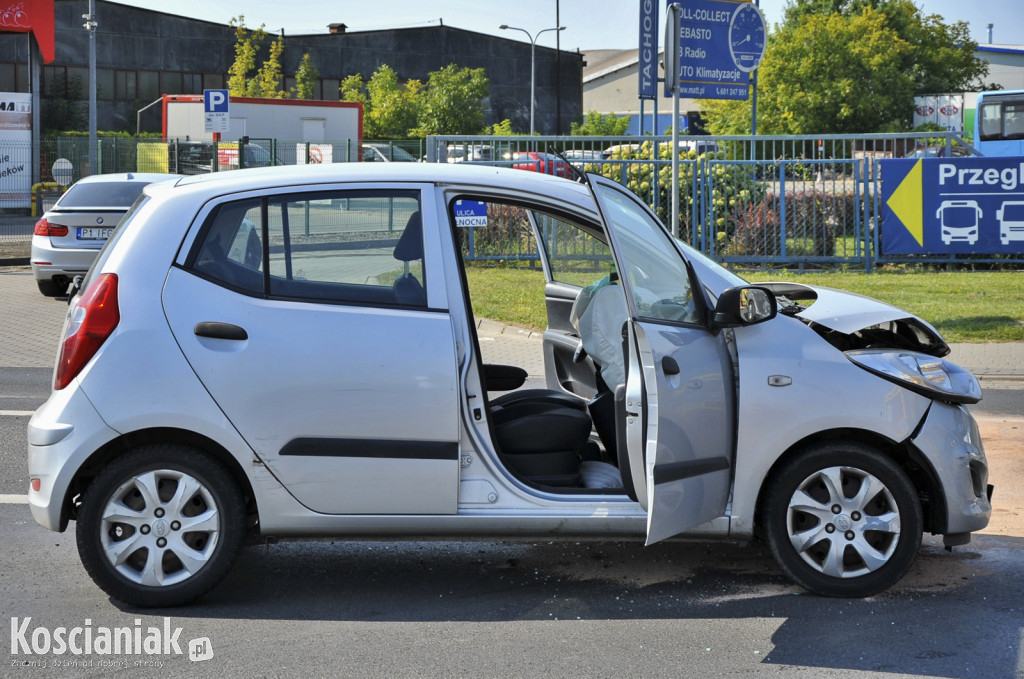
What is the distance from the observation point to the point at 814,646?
4152mm

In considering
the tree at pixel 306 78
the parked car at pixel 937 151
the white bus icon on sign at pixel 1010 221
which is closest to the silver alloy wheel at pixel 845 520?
the white bus icon on sign at pixel 1010 221

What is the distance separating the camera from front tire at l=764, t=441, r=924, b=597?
14.9 feet

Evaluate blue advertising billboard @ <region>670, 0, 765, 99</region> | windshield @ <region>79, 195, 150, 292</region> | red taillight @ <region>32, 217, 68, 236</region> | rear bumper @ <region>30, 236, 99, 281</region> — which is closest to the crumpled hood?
windshield @ <region>79, 195, 150, 292</region>

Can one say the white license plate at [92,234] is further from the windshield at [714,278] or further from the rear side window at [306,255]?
the windshield at [714,278]

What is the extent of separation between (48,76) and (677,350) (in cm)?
5654

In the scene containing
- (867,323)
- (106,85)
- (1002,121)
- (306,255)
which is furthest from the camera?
(106,85)

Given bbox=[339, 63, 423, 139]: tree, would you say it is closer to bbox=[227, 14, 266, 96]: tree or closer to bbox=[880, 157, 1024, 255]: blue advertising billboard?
bbox=[227, 14, 266, 96]: tree

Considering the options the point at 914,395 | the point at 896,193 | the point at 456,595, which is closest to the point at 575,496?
the point at 456,595

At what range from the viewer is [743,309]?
455 cm

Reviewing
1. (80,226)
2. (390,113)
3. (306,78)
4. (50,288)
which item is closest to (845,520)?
(80,226)

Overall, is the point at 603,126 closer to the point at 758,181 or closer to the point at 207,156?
the point at 207,156

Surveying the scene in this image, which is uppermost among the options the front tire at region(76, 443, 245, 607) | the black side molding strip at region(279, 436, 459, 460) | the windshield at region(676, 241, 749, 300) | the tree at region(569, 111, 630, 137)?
the tree at region(569, 111, 630, 137)

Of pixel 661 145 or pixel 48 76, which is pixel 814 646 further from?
pixel 48 76

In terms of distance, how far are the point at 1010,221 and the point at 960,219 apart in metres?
0.68
